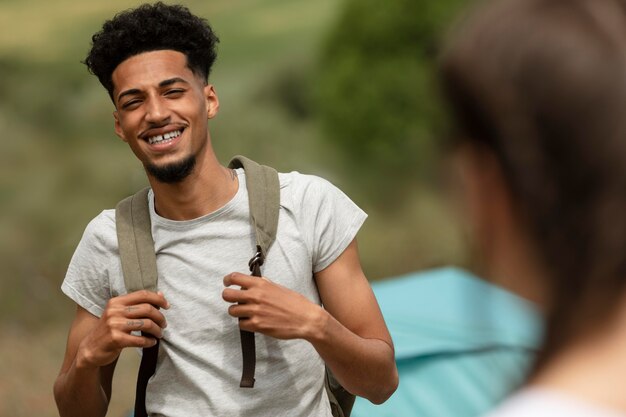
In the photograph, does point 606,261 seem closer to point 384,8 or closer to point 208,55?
point 208,55

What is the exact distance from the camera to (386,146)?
5383mm

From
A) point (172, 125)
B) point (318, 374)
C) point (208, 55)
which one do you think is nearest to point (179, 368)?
point (318, 374)

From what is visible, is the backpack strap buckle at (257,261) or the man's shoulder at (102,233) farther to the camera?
the man's shoulder at (102,233)

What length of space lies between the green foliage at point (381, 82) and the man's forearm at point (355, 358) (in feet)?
10.6

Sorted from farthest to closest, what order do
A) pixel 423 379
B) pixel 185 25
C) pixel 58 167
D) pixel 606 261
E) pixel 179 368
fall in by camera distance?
pixel 58 167
pixel 423 379
pixel 185 25
pixel 179 368
pixel 606 261

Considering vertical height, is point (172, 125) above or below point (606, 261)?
above

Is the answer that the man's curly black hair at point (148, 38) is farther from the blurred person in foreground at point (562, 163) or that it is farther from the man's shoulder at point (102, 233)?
the blurred person in foreground at point (562, 163)

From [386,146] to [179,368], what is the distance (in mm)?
3393

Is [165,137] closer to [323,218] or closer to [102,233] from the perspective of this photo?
[102,233]

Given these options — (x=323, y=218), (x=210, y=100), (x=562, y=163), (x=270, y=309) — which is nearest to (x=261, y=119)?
(x=210, y=100)

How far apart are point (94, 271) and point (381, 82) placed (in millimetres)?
3354

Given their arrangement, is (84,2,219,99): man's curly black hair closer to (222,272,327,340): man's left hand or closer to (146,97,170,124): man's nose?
(146,97,170,124): man's nose

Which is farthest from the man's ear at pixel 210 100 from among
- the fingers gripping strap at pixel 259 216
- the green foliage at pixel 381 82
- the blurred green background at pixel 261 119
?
the green foliage at pixel 381 82

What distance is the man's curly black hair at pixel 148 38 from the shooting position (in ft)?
7.34
